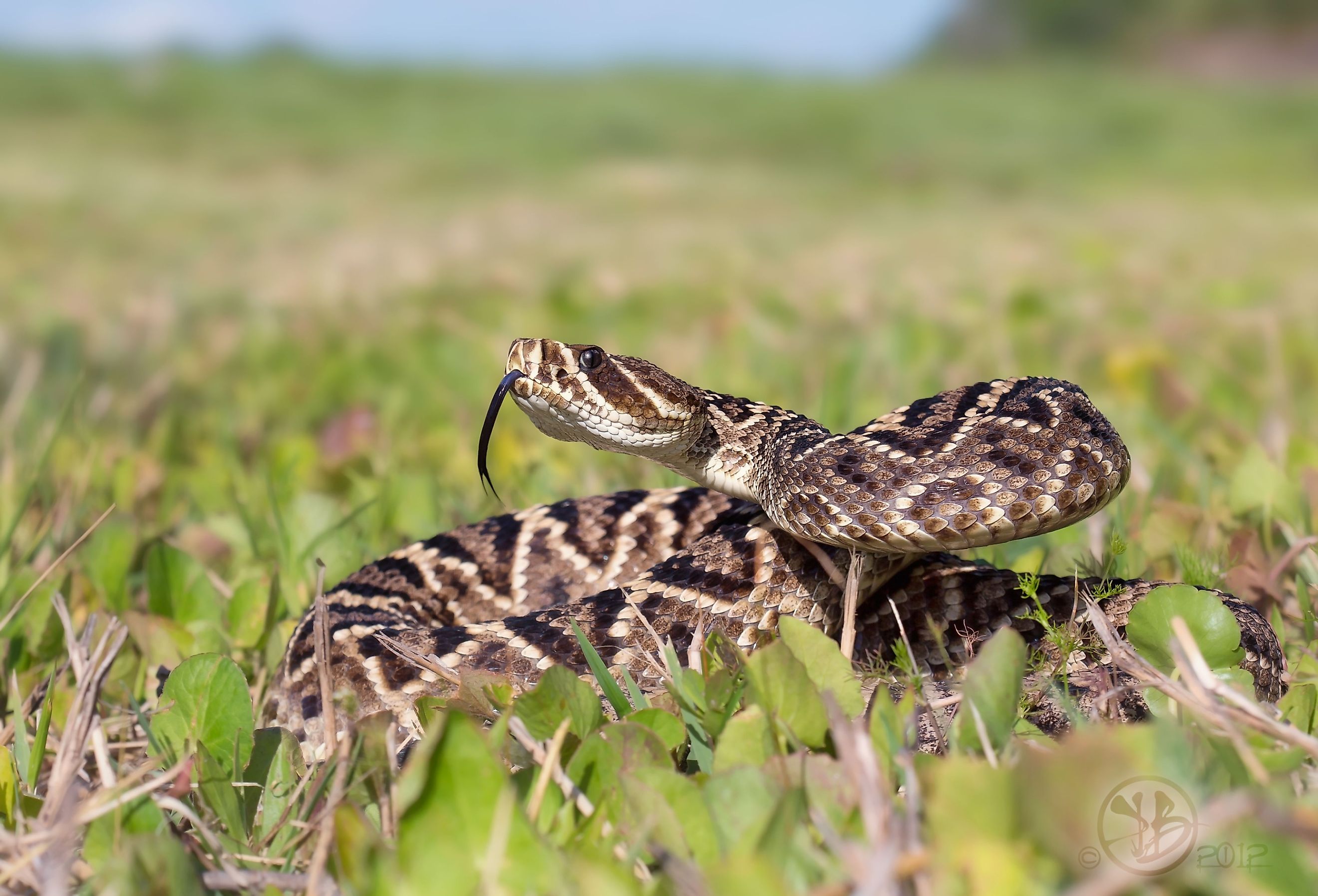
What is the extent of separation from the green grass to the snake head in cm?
73

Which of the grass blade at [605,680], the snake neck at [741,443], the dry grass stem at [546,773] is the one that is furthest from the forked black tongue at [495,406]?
the dry grass stem at [546,773]

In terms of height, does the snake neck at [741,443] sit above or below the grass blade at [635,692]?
above

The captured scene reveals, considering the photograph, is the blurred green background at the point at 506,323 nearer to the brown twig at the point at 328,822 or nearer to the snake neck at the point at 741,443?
the snake neck at the point at 741,443

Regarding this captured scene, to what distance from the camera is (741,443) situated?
3.46m

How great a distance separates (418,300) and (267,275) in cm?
176

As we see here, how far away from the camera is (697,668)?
246cm

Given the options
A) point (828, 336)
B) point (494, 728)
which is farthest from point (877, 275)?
point (494, 728)

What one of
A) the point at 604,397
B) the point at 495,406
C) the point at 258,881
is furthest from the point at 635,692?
the point at 495,406

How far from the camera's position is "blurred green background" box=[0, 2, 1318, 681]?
3.78 metres

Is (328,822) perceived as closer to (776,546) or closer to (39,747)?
(39,747)

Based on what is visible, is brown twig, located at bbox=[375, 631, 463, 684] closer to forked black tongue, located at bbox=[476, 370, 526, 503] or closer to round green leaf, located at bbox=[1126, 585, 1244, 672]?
forked black tongue, located at bbox=[476, 370, 526, 503]

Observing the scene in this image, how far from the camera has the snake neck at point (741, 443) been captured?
3.25 meters
